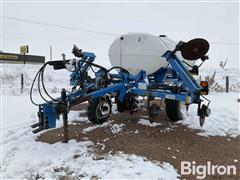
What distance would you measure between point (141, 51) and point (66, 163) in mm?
3320

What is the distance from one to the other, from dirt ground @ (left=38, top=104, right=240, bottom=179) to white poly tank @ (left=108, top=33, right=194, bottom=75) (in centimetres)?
143

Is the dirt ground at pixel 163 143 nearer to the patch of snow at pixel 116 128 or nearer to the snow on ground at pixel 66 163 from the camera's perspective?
the patch of snow at pixel 116 128

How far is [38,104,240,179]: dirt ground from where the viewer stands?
3.57 m

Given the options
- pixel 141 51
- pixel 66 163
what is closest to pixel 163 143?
pixel 66 163

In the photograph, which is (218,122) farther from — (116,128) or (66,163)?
(66,163)

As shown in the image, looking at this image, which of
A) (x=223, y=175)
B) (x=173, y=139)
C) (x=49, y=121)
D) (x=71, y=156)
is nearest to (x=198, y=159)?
(x=223, y=175)

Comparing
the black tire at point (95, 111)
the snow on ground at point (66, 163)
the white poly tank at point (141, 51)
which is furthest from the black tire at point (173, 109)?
the snow on ground at point (66, 163)

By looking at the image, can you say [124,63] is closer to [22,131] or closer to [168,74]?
[168,74]

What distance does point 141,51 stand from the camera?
18.9 feet

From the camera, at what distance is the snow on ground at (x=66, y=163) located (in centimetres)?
303

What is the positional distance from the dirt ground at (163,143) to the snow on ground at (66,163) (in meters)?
0.20

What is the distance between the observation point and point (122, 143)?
404cm

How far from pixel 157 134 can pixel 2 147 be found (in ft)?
8.83

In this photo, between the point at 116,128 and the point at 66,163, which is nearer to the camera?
the point at 66,163
